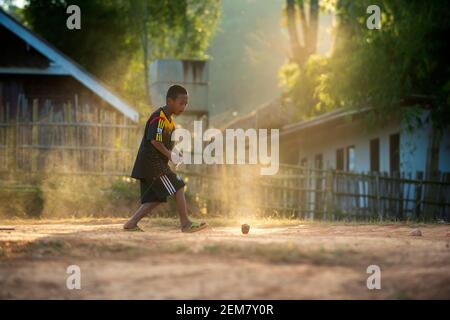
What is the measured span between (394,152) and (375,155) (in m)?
1.60

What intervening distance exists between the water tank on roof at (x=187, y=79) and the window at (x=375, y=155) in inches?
287

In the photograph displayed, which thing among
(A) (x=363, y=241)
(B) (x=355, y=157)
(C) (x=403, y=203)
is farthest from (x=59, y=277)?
(B) (x=355, y=157)

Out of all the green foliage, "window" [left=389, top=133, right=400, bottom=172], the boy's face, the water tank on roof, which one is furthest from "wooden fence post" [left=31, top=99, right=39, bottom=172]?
the water tank on roof

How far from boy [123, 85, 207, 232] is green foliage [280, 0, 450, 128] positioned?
9.16 metres

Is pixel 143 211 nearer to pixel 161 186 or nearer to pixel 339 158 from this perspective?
pixel 161 186

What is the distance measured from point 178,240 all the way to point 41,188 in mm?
10211

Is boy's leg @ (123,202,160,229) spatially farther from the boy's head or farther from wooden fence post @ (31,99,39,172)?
wooden fence post @ (31,99,39,172)

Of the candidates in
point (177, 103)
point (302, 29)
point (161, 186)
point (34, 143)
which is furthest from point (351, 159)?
point (177, 103)

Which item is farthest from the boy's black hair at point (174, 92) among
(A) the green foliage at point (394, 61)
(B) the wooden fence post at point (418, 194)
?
(B) the wooden fence post at point (418, 194)

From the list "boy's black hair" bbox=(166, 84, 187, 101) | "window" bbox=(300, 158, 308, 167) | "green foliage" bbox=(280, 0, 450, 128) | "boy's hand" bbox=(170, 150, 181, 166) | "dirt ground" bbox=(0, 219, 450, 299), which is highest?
"green foliage" bbox=(280, 0, 450, 128)

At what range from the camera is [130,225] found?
10617 mm

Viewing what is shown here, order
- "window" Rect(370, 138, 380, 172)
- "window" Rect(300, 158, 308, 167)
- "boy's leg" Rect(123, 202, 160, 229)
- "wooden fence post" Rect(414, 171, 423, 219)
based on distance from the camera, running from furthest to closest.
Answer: "window" Rect(300, 158, 308, 167) < "window" Rect(370, 138, 380, 172) < "wooden fence post" Rect(414, 171, 423, 219) < "boy's leg" Rect(123, 202, 160, 229)

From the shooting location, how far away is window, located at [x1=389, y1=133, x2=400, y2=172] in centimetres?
2406

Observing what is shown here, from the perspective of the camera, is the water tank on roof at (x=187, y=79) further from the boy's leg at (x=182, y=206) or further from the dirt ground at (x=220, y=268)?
the dirt ground at (x=220, y=268)
